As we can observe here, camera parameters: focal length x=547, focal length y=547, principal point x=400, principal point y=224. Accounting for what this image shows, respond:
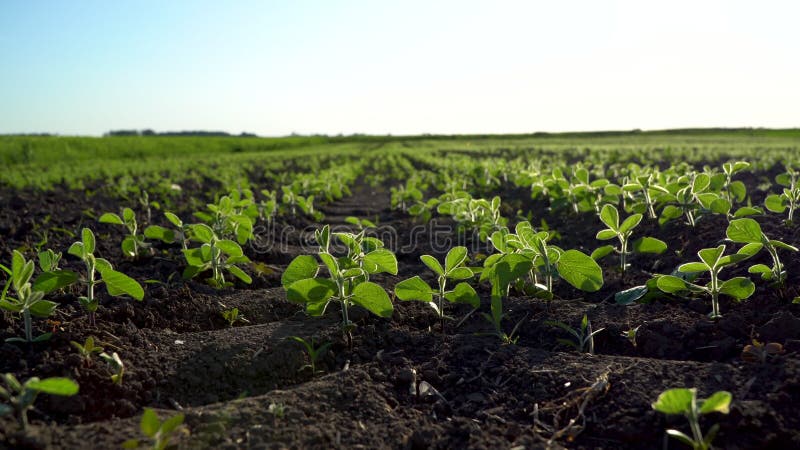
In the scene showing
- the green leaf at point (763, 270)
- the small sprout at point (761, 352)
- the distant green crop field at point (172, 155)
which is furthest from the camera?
the distant green crop field at point (172, 155)

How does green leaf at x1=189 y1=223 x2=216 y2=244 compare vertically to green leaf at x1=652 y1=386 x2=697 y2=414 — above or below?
above

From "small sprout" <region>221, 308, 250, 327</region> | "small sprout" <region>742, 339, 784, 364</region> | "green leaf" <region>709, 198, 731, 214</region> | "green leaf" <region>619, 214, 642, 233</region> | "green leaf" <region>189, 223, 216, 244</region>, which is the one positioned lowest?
"small sprout" <region>221, 308, 250, 327</region>

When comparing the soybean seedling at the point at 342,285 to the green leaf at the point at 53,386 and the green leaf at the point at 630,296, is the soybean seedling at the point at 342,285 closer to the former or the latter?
the green leaf at the point at 53,386

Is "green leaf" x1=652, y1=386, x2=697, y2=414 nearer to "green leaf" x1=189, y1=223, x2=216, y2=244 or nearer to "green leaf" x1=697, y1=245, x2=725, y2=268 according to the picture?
"green leaf" x1=697, y1=245, x2=725, y2=268

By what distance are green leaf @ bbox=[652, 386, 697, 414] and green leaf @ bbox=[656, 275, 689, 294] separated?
3.32 feet

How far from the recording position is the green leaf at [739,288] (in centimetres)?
219

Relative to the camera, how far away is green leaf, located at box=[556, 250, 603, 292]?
2330 millimetres

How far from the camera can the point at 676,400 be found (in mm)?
1363

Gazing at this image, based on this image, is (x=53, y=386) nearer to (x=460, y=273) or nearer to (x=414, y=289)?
(x=414, y=289)

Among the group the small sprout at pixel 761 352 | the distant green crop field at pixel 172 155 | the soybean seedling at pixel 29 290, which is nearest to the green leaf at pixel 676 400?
the small sprout at pixel 761 352

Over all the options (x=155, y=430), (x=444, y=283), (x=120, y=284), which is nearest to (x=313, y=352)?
(x=444, y=283)

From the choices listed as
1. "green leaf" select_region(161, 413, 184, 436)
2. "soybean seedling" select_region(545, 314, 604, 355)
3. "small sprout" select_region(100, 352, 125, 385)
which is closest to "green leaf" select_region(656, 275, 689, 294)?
"soybean seedling" select_region(545, 314, 604, 355)

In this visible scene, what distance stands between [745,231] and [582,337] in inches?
32.1

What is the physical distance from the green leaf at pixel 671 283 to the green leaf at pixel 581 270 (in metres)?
0.24
